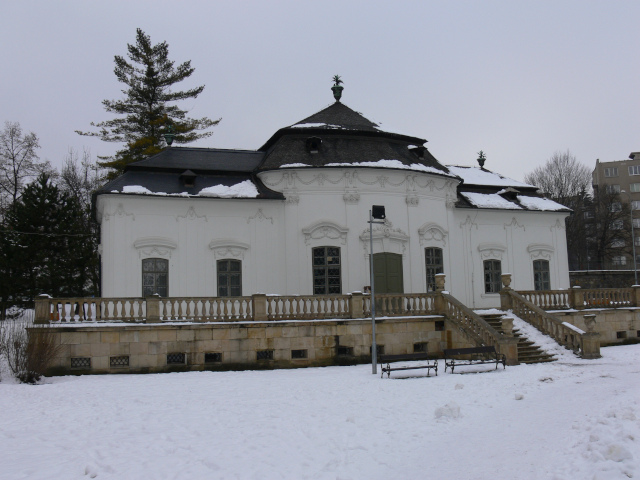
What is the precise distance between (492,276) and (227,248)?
1285 cm

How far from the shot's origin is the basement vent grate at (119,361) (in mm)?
19453

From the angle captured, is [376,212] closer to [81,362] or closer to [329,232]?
[329,232]

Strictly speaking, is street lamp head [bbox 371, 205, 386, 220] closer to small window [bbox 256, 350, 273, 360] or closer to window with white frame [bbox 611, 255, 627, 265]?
small window [bbox 256, 350, 273, 360]

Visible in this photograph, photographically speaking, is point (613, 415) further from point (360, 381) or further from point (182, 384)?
point (182, 384)

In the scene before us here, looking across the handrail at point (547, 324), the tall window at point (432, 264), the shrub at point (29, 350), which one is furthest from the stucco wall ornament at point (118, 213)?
the handrail at point (547, 324)

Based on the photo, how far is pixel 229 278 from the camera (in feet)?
82.7

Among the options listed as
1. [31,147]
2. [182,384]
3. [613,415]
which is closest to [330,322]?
[182,384]

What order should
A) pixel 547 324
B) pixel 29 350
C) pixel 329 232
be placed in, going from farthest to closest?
1. pixel 329 232
2. pixel 547 324
3. pixel 29 350

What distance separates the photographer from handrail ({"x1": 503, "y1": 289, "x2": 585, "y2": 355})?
2136 centimetres

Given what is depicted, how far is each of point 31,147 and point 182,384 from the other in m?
30.1

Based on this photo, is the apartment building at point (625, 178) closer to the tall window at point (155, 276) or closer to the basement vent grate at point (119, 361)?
the tall window at point (155, 276)

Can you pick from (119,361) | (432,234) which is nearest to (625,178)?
(432,234)

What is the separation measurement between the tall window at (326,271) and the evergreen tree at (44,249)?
562 inches

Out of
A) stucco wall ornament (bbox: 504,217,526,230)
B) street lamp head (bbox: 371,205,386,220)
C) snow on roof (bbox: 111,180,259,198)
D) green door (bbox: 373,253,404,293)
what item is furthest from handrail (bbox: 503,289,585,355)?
snow on roof (bbox: 111,180,259,198)
